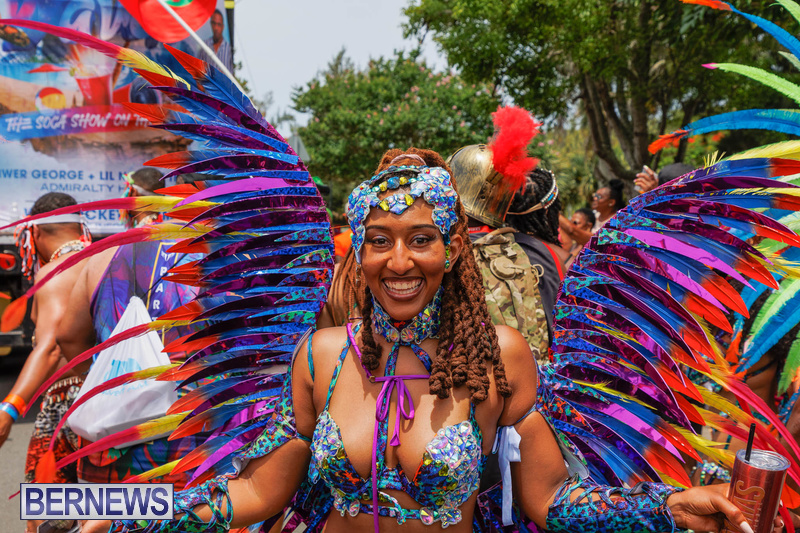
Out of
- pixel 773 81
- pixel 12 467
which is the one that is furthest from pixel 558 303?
pixel 12 467

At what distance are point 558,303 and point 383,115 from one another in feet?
50.9

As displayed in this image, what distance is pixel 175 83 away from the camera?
1860 mm

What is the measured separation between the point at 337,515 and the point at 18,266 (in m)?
6.78

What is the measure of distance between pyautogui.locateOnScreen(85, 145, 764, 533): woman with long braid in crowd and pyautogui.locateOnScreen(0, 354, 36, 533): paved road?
328 cm

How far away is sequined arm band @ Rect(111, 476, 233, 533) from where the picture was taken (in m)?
1.69

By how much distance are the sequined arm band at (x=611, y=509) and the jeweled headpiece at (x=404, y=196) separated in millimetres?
789

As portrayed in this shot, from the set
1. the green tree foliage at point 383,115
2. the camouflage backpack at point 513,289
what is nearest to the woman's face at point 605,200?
the camouflage backpack at point 513,289

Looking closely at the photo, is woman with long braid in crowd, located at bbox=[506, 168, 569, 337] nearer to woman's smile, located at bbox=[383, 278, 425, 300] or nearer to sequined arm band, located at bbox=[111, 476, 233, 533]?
woman's smile, located at bbox=[383, 278, 425, 300]

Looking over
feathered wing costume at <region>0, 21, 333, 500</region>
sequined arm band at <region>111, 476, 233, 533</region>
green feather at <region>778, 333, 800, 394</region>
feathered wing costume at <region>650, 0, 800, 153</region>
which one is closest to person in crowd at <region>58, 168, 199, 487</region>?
feathered wing costume at <region>0, 21, 333, 500</region>

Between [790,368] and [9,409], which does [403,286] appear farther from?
[9,409]

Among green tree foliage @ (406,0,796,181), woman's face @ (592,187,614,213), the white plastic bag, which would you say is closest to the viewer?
the white plastic bag

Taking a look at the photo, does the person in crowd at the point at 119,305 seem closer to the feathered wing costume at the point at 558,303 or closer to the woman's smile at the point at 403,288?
the feathered wing costume at the point at 558,303

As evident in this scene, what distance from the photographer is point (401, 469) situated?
1.71 metres

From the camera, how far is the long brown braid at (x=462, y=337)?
1.72m
